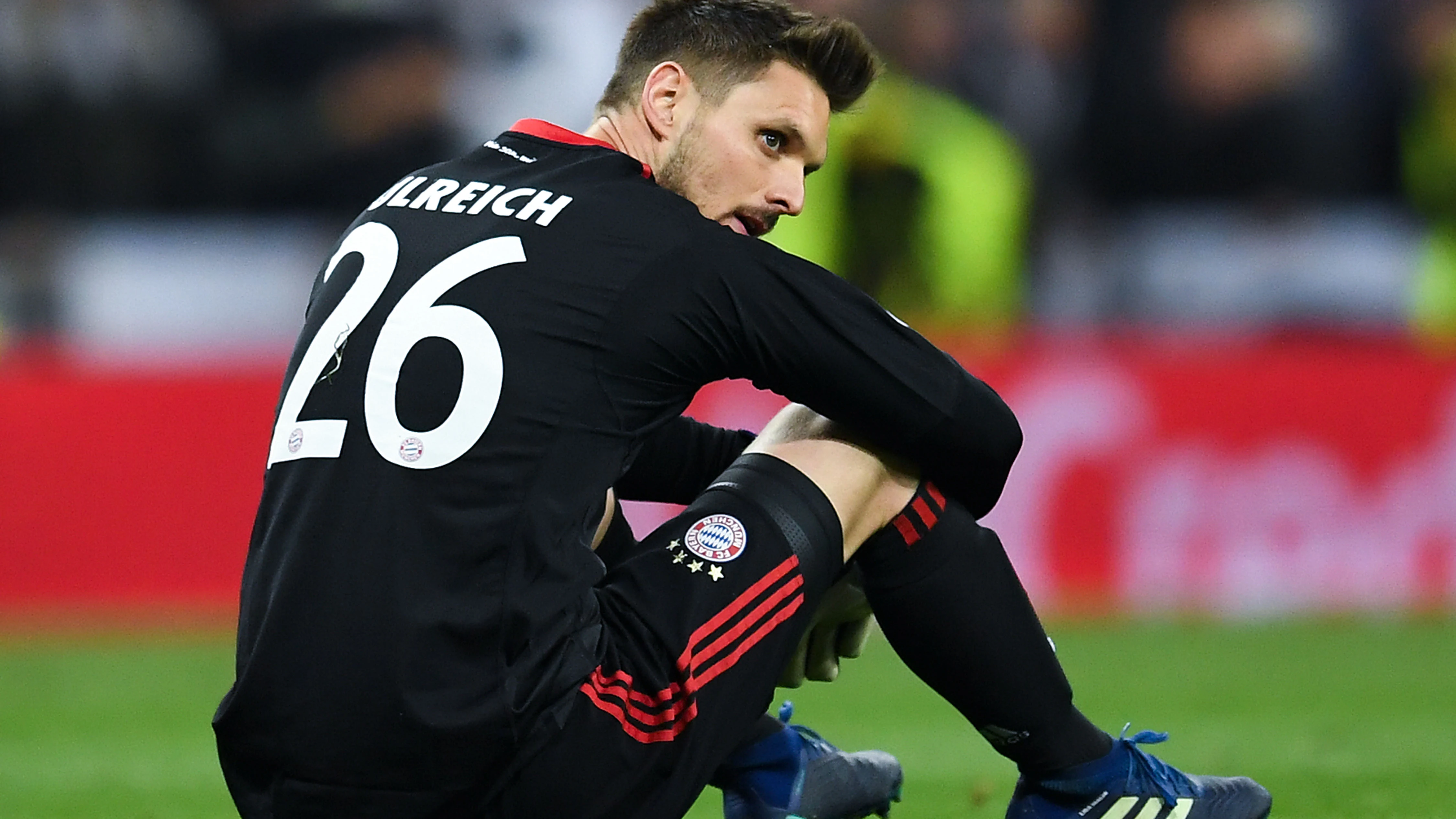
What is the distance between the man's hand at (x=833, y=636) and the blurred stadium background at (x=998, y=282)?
2351 mm

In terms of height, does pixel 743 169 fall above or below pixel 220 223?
below

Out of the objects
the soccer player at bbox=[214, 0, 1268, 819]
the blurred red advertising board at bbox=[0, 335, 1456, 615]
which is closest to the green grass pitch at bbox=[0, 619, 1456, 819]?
the blurred red advertising board at bbox=[0, 335, 1456, 615]

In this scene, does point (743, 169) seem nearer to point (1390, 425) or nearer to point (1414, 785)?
point (1414, 785)

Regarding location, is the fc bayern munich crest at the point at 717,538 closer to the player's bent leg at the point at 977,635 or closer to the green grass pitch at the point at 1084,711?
the player's bent leg at the point at 977,635

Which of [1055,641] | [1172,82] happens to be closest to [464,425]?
[1055,641]

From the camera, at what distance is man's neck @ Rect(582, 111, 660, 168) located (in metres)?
3.31

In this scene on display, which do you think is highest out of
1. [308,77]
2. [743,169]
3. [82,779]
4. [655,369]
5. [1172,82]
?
[1172,82]

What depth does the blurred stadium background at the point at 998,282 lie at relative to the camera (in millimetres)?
7852

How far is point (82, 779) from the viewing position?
4.70 metres

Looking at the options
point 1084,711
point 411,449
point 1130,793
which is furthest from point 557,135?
point 1084,711

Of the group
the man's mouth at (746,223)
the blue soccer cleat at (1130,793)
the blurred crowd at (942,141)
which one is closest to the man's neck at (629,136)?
the man's mouth at (746,223)

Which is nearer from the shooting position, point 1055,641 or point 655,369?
point 655,369

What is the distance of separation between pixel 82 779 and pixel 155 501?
3.41 meters

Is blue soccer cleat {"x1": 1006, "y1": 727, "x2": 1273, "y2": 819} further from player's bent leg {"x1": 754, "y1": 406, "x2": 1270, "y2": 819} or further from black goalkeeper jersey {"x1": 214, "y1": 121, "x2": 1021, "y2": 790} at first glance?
black goalkeeper jersey {"x1": 214, "y1": 121, "x2": 1021, "y2": 790}
